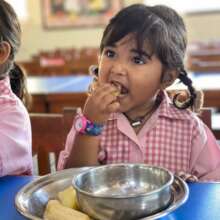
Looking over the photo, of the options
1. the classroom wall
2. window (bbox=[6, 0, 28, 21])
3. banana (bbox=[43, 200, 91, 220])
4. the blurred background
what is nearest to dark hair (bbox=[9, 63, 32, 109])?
banana (bbox=[43, 200, 91, 220])

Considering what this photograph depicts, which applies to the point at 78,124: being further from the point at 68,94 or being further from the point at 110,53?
the point at 68,94

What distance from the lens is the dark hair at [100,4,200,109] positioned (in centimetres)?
113

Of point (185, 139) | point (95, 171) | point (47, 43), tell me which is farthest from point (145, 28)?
point (47, 43)

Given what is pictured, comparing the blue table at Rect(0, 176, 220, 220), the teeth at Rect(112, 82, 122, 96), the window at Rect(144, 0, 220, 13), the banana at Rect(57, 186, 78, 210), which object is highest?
the window at Rect(144, 0, 220, 13)

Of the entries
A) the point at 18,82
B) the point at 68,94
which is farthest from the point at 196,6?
the point at 18,82

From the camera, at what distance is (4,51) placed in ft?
4.42

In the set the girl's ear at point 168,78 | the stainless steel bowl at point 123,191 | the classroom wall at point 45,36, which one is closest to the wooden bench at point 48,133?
the girl's ear at point 168,78

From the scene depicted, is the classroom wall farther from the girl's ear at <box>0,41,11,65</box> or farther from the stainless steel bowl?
the stainless steel bowl

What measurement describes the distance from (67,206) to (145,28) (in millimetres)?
503

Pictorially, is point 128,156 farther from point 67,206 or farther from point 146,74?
point 67,206

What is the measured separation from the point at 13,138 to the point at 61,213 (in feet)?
1.39

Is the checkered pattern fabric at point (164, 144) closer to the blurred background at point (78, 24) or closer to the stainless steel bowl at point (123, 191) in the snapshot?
the stainless steel bowl at point (123, 191)

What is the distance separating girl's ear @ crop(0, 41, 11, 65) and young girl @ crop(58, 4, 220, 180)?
308 mm

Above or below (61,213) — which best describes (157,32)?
above
